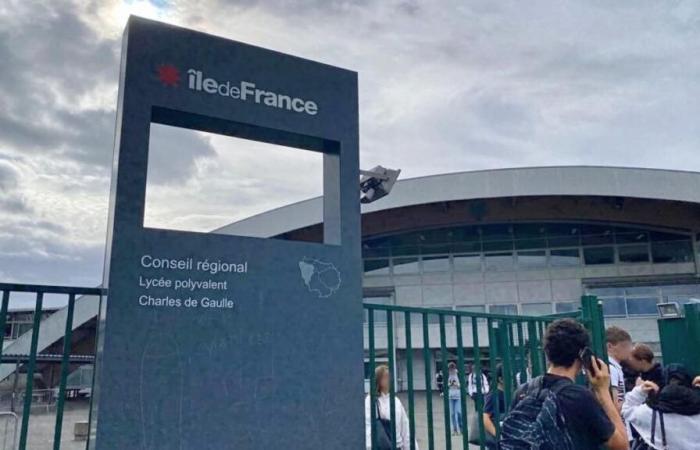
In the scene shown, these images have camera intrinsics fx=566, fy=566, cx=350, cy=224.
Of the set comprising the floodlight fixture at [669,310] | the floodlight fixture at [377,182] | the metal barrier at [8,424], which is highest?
the floodlight fixture at [377,182]

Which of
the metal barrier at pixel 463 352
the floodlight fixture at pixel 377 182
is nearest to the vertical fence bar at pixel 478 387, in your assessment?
the metal barrier at pixel 463 352

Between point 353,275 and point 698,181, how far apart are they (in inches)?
978

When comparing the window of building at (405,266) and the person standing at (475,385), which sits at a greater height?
the window of building at (405,266)

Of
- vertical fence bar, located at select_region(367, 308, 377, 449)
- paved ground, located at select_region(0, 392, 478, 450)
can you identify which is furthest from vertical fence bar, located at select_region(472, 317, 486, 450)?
paved ground, located at select_region(0, 392, 478, 450)

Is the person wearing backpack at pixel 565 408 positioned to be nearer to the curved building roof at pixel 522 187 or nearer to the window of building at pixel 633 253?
the curved building roof at pixel 522 187

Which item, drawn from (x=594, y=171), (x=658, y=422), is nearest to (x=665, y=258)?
(x=594, y=171)

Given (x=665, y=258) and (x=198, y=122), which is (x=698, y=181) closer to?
(x=665, y=258)

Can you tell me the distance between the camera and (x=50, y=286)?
9.67ft

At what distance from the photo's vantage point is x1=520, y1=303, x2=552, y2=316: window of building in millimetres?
25938

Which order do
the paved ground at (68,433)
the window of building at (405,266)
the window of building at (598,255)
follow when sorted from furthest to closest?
the window of building at (405,266) < the window of building at (598,255) < the paved ground at (68,433)

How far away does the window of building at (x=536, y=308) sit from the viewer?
25938 millimetres

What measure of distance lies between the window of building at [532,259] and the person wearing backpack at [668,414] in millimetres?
22575

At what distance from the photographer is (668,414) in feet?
14.8

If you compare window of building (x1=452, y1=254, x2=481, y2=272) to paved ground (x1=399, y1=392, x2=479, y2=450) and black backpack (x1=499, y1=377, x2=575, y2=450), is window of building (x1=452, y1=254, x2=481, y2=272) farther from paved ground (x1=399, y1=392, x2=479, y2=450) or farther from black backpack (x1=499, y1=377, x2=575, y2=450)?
black backpack (x1=499, y1=377, x2=575, y2=450)
